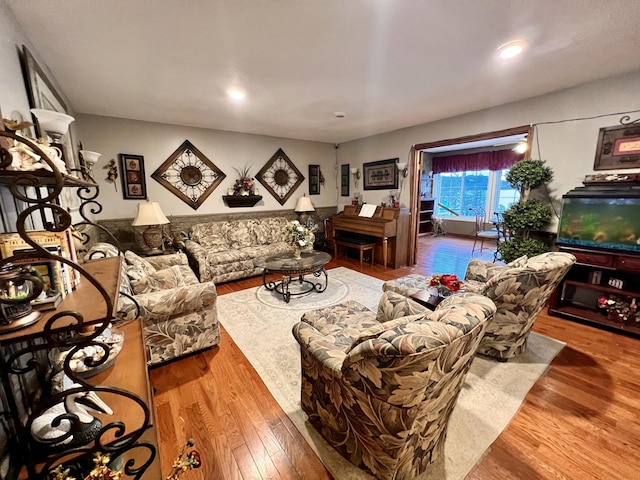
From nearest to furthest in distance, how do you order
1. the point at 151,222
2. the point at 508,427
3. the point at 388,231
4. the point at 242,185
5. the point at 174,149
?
the point at 508,427, the point at 151,222, the point at 174,149, the point at 388,231, the point at 242,185

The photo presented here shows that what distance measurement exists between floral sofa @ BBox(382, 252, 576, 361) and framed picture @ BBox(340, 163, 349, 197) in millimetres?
4205

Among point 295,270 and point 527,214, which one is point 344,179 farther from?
point 527,214

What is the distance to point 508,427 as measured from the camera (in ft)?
5.29

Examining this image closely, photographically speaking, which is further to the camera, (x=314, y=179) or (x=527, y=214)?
(x=314, y=179)

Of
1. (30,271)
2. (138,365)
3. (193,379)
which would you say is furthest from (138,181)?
(30,271)

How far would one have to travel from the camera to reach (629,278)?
2.66 meters

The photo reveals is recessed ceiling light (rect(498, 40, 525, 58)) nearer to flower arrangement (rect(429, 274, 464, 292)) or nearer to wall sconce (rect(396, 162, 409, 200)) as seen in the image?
flower arrangement (rect(429, 274, 464, 292))

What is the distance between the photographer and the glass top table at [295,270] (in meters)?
3.20

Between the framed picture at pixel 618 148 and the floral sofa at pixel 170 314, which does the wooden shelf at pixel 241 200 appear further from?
the framed picture at pixel 618 148

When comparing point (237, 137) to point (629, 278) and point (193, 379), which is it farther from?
point (629, 278)

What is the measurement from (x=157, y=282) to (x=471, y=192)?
8.42m

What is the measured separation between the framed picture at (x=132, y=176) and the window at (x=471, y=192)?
7.84 m

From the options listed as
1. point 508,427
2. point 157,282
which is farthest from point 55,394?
point 508,427

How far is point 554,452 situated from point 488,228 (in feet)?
24.0
